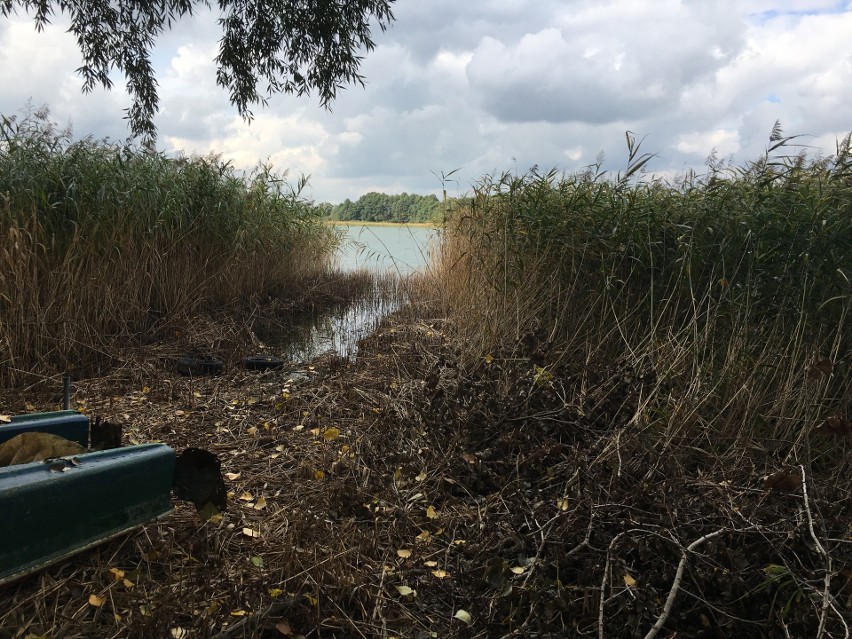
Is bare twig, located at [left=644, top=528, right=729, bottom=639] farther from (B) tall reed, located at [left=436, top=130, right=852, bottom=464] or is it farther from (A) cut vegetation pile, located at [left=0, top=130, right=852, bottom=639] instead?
(B) tall reed, located at [left=436, top=130, right=852, bottom=464]

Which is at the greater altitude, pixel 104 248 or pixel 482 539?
pixel 104 248

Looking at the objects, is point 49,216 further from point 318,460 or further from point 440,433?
point 440,433

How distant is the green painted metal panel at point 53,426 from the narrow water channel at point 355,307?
10.2ft

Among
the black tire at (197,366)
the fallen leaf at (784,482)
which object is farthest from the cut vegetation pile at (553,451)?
the black tire at (197,366)

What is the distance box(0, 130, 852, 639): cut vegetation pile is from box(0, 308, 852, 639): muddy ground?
1cm

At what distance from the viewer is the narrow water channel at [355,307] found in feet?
20.1

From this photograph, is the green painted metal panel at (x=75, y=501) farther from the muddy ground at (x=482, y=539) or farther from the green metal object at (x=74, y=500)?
the muddy ground at (x=482, y=539)

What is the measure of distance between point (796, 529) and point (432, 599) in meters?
1.20

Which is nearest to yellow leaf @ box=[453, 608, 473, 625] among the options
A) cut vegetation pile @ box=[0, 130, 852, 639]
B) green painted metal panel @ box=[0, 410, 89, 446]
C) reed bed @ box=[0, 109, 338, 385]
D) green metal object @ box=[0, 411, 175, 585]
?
cut vegetation pile @ box=[0, 130, 852, 639]

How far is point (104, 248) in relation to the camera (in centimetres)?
495

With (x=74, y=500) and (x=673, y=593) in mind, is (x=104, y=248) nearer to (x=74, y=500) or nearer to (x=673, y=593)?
→ (x=74, y=500)

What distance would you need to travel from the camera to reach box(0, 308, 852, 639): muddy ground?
1806mm

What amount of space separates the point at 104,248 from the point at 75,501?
3752 mm

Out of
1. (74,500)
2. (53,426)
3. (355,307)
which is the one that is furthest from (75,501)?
(355,307)
